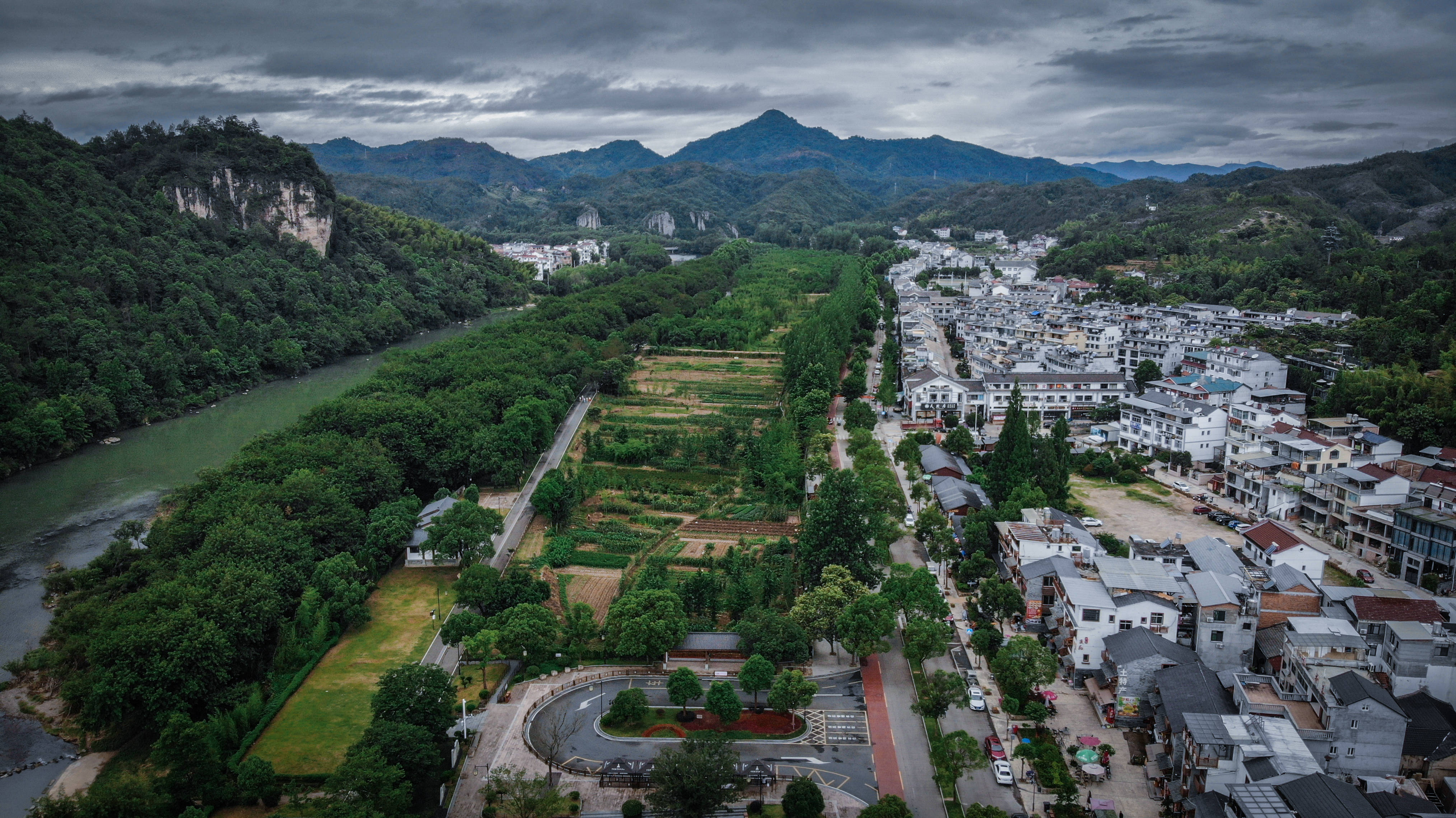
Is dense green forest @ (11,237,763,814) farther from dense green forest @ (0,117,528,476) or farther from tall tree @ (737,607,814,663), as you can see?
dense green forest @ (0,117,528,476)

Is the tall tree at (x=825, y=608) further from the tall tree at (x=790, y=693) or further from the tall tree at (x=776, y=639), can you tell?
the tall tree at (x=790, y=693)

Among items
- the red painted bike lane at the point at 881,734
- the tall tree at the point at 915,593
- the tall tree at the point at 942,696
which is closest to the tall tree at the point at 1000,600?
the tall tree at the point at 915,593

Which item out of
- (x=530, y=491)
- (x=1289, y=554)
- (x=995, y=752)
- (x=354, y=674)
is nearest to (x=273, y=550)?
(x=354, y=674)

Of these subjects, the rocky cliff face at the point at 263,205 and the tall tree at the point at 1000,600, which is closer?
the tall tree at the point at 1000,600

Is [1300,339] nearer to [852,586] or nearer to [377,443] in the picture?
[852,586]

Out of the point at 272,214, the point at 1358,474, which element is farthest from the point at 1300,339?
the point at 272,214

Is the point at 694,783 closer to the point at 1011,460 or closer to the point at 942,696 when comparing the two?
the point at 942,696
